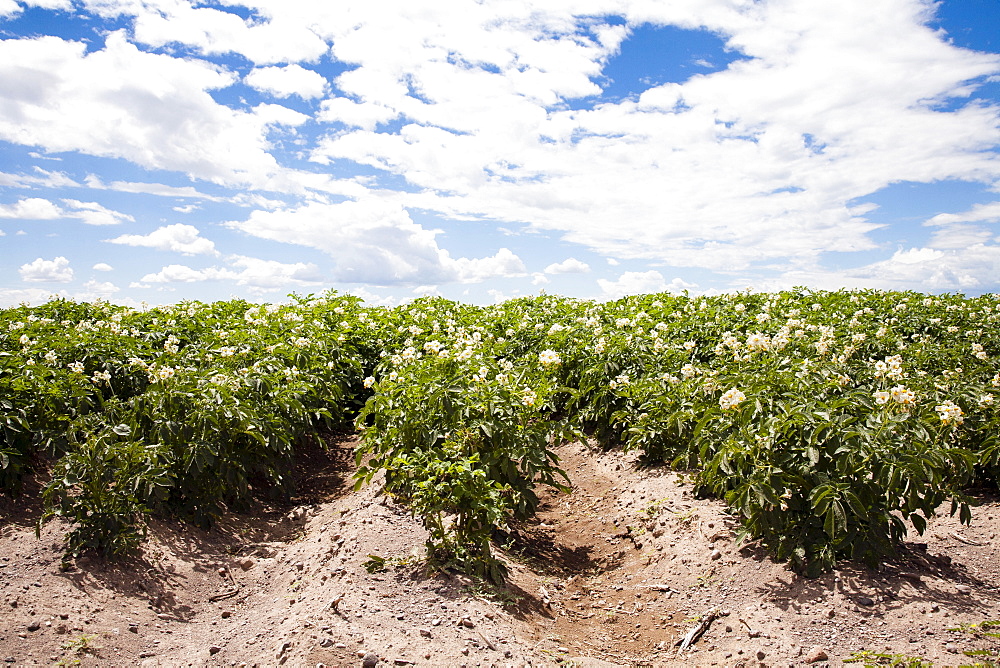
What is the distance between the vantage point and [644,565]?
503 cm

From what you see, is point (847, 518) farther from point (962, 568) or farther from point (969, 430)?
point (969, 430)

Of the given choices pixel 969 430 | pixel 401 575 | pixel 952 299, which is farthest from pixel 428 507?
pixel 952 299

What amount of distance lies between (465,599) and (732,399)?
7.07 feet

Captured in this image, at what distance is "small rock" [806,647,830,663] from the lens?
143 inches

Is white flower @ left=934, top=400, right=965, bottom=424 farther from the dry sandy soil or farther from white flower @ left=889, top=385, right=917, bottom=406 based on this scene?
the dry sandy soil

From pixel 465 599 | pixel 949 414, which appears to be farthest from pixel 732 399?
pixel 465 599

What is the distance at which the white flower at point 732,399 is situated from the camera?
4453mm

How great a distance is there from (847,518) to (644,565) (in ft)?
5.15

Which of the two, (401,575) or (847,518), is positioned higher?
(847,518)

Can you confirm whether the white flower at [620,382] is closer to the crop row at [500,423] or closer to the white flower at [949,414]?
the crop row at [500,423]

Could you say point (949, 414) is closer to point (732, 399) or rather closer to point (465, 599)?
point (732, 399)

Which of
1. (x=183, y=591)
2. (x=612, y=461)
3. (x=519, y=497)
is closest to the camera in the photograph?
(x=183, y=591)

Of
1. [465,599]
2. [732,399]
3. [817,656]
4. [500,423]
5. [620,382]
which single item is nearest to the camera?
[817,656]

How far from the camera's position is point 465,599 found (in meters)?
3.95
